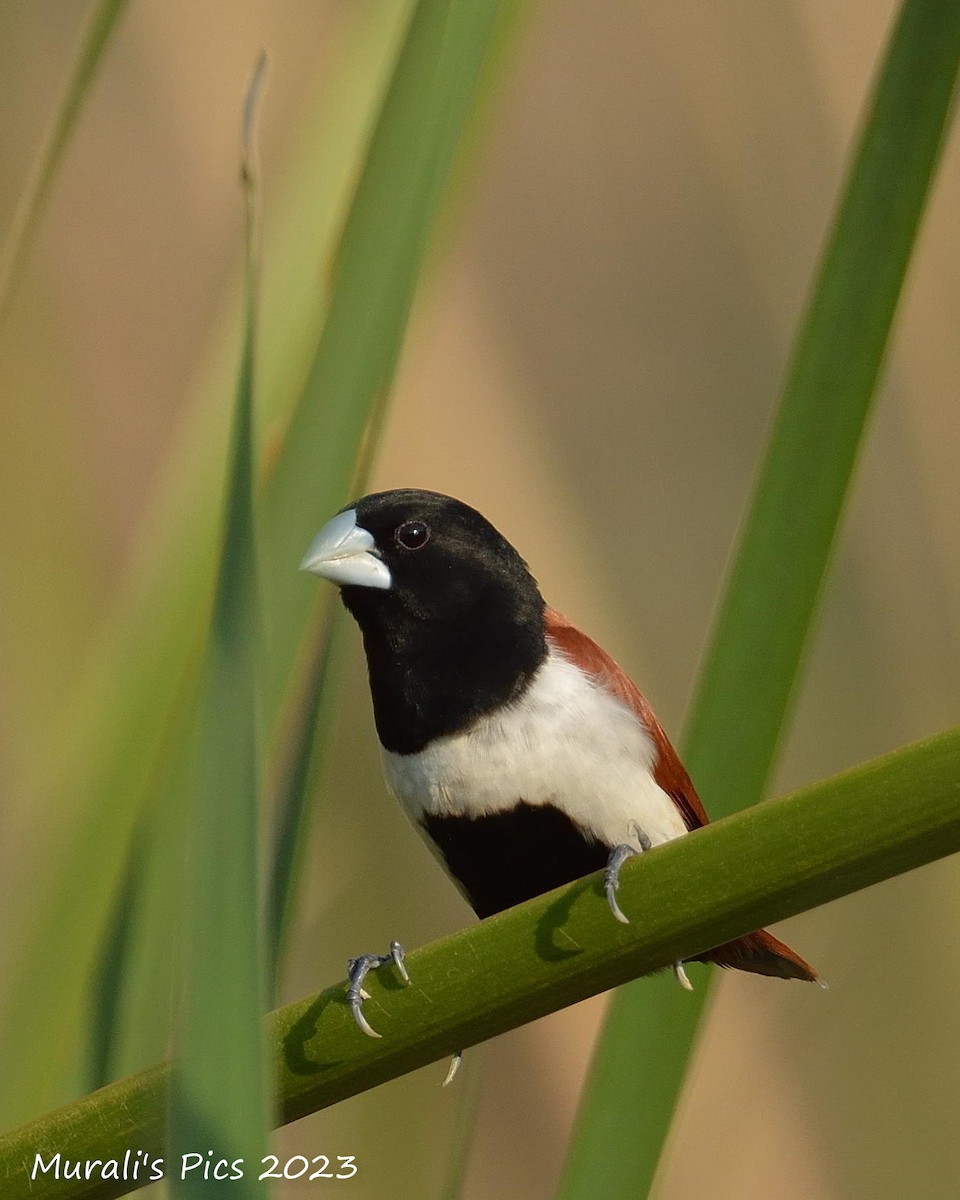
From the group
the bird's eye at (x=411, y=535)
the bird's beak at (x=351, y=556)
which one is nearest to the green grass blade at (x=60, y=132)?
the bird's beak at (x=351, y=556)

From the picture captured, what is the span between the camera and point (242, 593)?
64 cm

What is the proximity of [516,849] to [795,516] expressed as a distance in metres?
0.63

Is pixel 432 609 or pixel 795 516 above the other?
pixel 795 516

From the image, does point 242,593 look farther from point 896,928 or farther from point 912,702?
point 912,702

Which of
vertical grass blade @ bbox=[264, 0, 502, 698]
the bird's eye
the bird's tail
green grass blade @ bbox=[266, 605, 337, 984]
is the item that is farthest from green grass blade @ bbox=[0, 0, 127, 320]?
the bird's tail

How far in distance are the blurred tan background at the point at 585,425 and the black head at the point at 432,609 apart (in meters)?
0.18

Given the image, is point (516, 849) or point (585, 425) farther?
point (585, 425)

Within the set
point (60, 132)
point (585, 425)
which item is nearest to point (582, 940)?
point (60, 132)

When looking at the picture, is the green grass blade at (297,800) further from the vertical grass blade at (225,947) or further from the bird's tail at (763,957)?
the bird's tail at (763,957)

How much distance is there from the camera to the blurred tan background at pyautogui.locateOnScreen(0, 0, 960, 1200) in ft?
5.44

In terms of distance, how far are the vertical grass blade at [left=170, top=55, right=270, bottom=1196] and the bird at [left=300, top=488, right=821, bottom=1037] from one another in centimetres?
79

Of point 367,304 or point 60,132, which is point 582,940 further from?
point 60,132

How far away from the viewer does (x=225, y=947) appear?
0.60m

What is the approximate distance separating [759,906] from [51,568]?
958 mm
